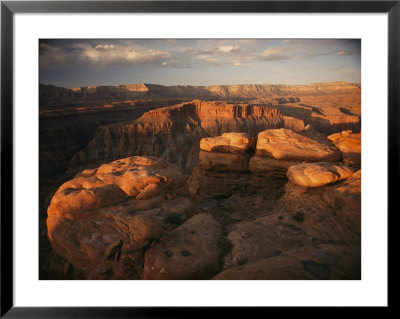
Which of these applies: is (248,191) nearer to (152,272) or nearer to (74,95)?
(152,272)

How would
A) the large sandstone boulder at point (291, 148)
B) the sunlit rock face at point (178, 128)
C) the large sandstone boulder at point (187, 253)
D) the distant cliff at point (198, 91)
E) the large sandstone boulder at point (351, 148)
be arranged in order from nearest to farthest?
the large sandstone boulder at point (187, 253) → the large sandstone boulder at point (351, 148) → the large sandstone boulder at point (291, 148) → the distant cliff at point (198, 91) → the sunlit rock face at point (178, 128)

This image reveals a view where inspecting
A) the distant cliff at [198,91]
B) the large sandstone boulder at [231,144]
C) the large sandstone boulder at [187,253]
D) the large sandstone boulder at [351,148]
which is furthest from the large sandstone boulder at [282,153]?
the large sandstone boulder at [187,253]

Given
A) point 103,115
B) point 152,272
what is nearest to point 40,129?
point 152,272

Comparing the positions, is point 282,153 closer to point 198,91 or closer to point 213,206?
point 213,206

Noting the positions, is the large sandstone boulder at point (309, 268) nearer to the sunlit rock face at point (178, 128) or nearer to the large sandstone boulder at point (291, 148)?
the large sandstone boulder at point (291, 148)

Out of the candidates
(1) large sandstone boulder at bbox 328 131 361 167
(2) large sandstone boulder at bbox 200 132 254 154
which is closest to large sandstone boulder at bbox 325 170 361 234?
(1) large sandstone boulder at bbox 328 131 361 167

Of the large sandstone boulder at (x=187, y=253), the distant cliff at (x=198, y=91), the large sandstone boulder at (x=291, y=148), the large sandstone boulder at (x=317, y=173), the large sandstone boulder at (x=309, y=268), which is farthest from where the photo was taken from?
the distant cliff at (x=198, y=91)
